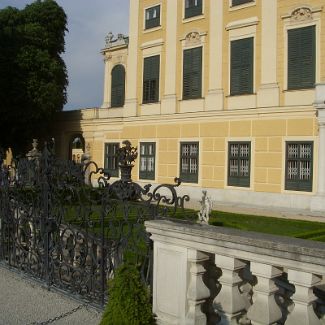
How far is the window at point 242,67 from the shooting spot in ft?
63.8

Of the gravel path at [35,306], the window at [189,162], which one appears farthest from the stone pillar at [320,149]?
the gravel path at [35,306]

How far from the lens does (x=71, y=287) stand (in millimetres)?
5402

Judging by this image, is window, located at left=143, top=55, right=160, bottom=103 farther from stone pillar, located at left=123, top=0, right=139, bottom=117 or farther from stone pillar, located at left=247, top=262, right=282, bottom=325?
stone pillar, located at left=247, top=262, right=282, bottom=325

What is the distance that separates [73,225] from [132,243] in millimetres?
1290

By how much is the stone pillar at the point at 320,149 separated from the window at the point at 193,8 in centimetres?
780

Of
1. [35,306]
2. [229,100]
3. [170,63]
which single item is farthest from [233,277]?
[170,63]

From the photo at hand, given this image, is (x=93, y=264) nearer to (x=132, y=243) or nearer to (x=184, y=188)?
(x=132, y=243)

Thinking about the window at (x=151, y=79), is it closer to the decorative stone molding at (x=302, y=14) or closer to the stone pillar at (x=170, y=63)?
the stone pillar at (x=170, y=63)

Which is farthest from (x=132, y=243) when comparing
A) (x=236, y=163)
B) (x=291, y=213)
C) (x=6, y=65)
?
(x=6, y=65)

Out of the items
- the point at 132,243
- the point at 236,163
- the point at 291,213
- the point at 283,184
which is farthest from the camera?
the point at 236,163

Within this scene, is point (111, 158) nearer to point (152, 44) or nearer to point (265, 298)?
point (152, 44)

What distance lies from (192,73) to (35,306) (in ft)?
58.4

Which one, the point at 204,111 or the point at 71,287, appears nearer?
the point at 71,287

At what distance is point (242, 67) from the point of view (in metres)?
19.7
